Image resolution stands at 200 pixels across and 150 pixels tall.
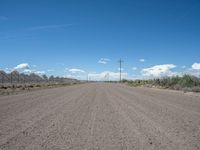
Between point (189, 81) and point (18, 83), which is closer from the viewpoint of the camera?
point (189, 81)

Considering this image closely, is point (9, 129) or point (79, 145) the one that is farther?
point (9, 129)

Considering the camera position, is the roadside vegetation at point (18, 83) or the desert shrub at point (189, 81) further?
the desert shrub at point (189, 81)

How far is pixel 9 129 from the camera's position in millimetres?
7355

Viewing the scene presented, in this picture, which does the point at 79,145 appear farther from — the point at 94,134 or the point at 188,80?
the point at 188,80

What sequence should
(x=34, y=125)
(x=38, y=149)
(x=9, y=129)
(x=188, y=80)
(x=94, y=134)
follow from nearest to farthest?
1. (x=38, y=149)
2. (x=94, y=134)
3. (x=9, y=129)
4. (x=34, y=125)
5. (x=188, y=80)

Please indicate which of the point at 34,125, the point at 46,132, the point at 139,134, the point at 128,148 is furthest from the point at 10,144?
the point at 139,134

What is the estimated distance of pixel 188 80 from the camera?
4078 centimetres

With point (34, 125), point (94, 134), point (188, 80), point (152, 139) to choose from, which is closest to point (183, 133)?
point (152, 139)

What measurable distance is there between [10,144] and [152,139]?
380 cm

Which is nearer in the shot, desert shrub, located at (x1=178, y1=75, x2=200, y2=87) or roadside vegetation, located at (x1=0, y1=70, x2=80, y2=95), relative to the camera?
roadside vegetation, located at (x1=0, y1=70, x2=80, y2=95)

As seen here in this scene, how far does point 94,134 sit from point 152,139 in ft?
5.63

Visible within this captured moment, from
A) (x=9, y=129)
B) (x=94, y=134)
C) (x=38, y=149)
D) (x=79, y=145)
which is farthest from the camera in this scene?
(x=9, y=129)

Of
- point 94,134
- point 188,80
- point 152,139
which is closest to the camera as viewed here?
point 152,139

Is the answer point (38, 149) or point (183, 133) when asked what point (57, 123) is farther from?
point (183, 133)
